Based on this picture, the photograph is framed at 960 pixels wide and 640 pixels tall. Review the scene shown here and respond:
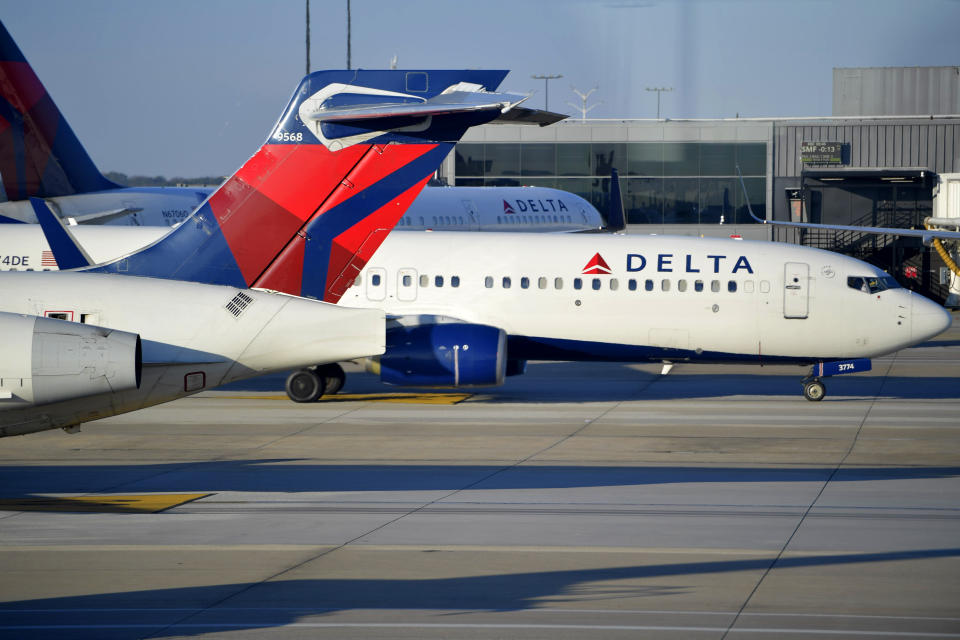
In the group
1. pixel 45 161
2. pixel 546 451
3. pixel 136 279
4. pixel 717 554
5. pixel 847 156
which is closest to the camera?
pixel 717 554

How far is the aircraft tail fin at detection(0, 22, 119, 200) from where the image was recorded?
87.4 ft

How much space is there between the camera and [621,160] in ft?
216

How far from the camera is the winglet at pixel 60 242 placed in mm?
18266

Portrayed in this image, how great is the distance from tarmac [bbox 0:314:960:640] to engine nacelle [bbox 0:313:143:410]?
1581 mm

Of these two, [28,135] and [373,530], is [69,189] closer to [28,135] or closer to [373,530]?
[28,135]

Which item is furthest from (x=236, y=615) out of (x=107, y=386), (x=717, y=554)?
(x=717, y=554)

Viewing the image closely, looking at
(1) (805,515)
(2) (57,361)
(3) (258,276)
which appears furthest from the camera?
(3) (258,276)

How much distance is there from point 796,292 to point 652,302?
3.11 m

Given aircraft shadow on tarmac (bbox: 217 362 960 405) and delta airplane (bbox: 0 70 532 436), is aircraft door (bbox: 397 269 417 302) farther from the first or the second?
delta airplane (bbox: 0 70 532 436)

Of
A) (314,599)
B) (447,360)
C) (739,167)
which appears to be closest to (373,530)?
(314,599)

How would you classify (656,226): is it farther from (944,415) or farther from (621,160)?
(944,415)

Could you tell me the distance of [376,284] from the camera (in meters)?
25.0

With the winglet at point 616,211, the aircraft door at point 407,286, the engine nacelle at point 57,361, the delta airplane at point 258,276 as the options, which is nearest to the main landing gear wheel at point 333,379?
the aircraft door at point 407,286

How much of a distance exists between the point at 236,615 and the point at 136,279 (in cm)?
688
